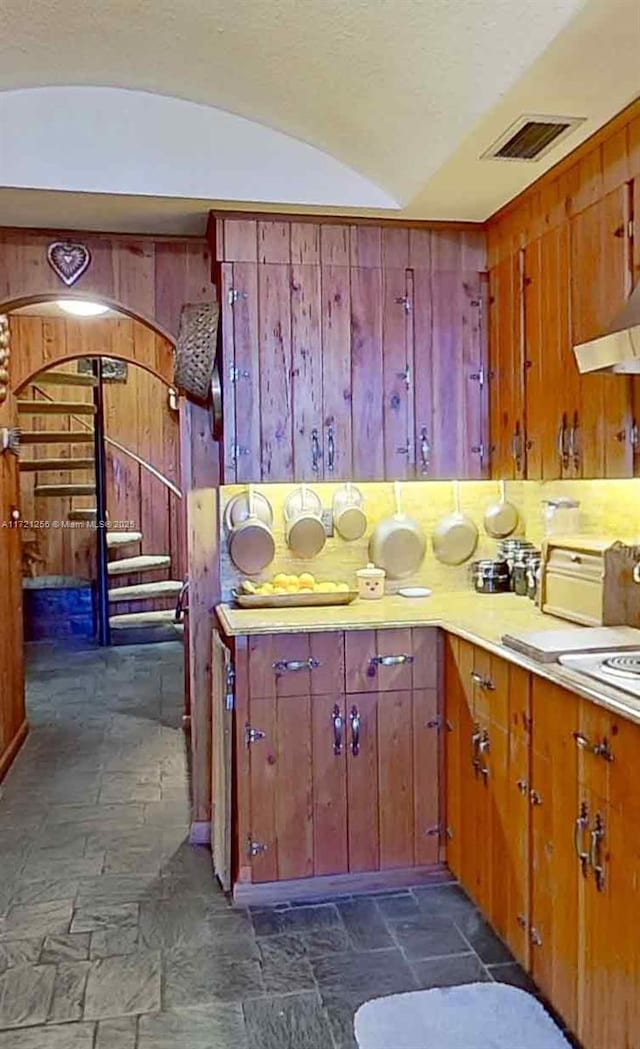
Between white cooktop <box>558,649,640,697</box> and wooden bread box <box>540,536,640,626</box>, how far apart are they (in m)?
0.36

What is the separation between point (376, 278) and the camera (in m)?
3.36

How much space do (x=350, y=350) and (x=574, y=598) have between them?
129cm

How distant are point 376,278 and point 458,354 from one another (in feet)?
1.50

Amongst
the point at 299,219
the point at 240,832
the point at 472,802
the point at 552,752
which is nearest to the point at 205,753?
the point at 240,832

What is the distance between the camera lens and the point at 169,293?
11.4ft

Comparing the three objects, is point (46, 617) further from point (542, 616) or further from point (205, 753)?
point (542, 616)

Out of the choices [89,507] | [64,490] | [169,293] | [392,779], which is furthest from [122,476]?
[392,779]

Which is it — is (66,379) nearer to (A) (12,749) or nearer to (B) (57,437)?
(B) (57,437)

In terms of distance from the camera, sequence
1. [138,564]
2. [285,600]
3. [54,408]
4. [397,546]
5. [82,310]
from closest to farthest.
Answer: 1. [285,600]
2. [397,546]
3. [82,310]
4. [54,408]
5. [138,564]

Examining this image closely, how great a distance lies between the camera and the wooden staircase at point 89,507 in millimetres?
7523

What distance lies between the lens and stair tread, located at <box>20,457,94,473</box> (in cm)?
764

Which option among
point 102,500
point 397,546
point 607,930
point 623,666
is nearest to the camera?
point 607,930

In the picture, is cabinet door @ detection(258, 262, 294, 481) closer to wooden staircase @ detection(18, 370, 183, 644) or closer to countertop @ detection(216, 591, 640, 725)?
countertop @ detection(216, 591, 640, 725)

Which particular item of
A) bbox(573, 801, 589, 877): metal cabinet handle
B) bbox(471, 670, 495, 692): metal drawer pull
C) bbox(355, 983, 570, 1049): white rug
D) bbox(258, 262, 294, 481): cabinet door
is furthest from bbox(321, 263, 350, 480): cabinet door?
bbox(355, 983, 570, 1049): white rug
